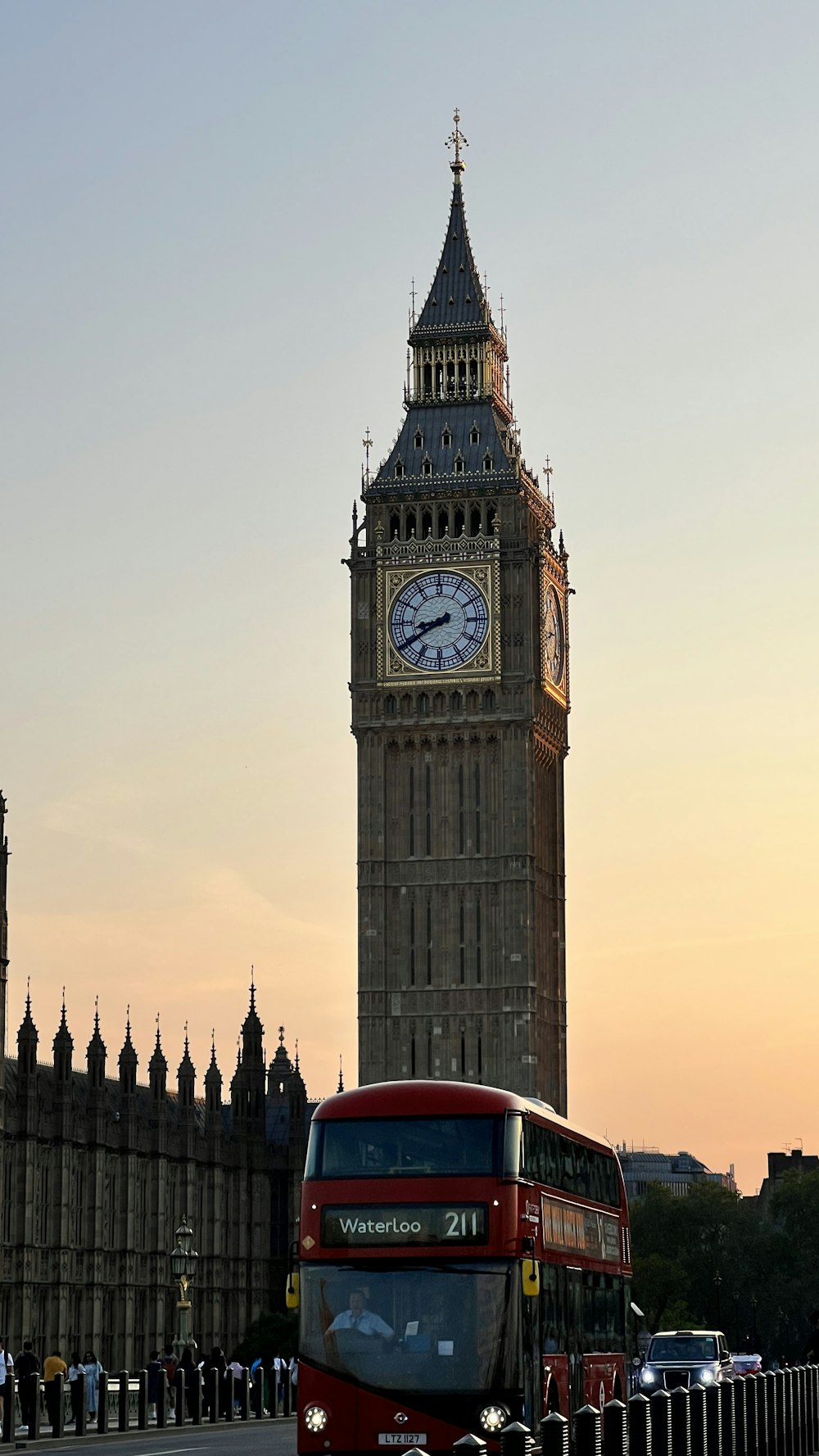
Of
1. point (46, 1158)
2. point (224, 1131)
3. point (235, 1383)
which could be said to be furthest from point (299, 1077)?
point (235, 1383)

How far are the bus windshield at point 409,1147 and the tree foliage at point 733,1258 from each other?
326 feet

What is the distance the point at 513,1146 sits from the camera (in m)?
29.5

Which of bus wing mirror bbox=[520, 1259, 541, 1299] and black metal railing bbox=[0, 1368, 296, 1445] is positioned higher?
A: bus wing mirror bbox=[520, 1259, 541, 1299]

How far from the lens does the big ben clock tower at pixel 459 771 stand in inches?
4235

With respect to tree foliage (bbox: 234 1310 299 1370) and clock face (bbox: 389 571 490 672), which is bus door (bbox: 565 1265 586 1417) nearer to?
tree foliage (bbox: 234 1310 299 1370)

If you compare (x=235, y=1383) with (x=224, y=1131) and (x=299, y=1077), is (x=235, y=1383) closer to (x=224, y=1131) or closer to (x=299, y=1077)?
(x=224, y=1131)

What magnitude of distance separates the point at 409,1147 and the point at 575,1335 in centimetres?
552

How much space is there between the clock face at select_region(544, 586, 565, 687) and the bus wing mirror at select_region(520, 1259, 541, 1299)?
8264cm

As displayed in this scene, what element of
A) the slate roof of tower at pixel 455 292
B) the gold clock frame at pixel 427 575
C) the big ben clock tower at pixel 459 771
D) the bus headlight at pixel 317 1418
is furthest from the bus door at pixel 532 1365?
the slate roof of tower at pixel 455 292

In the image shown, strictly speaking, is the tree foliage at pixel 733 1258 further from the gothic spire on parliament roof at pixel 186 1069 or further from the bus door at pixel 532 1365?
the bus door at pixel 532 1365

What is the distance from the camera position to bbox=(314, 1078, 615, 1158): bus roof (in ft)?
97.9

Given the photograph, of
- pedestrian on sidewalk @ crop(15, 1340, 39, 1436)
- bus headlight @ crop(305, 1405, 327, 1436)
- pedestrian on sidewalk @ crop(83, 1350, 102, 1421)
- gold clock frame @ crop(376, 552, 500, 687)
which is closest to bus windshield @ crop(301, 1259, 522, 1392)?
bus headlight @ crop(305, 1405, 327, 1436)

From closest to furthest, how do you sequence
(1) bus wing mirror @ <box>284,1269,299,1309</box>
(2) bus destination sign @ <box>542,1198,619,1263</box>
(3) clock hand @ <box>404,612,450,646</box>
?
1. (1) bus wing mirror @ <box>284,1269,299,1309</box>
2. (2) bus destination sign @ <box>542,1198,619,1263</box>
3. (3) clock hand @ <box>404,612,450,646</box>

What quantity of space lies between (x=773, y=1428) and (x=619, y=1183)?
652 centimetres
